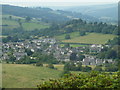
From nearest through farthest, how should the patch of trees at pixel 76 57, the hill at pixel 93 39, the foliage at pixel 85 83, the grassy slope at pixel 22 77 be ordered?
1. the foliage at pixel 85 83
2. the grassy slope at pixel 22 77
3. the patch of trees at pixel 76 57
4. the hill at pixel 93 39

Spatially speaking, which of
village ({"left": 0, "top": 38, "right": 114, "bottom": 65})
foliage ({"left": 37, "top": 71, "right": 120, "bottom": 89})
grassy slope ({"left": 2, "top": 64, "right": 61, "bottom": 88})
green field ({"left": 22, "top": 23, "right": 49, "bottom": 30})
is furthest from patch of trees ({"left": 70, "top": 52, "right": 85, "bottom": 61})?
green field ({"left": 22, "top": 23, "right": 49, "bottom": 30})

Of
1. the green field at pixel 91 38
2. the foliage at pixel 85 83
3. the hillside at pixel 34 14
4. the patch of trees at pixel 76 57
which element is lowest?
the patch of trees at pixel 76 57

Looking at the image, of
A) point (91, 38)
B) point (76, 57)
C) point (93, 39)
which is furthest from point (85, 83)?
point (91, 38)

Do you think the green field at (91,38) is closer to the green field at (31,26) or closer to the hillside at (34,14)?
the green field at (31,26)

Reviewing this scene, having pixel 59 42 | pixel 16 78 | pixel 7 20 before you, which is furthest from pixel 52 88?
pixel 7 20

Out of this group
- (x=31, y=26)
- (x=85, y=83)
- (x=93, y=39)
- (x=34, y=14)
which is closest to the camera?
(x=85, y=83)

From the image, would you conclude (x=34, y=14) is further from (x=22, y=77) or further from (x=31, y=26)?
(x=22, y=77)

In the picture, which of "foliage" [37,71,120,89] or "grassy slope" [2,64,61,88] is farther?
"grassy slope" [2,64,61,88]

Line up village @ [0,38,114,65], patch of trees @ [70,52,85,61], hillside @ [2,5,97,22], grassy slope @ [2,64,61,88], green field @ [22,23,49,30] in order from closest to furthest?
grassy slope @ [2,64,61,88] < village @ [0,38,114,65] < patch of trees @ [70,52,85,61] < green field @ [22,23,49,30] < hillside @ [2,5,97,22]

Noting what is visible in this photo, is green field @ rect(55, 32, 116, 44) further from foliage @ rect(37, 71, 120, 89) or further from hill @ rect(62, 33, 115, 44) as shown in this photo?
foliage @ rect(37, 71, 120, 89)

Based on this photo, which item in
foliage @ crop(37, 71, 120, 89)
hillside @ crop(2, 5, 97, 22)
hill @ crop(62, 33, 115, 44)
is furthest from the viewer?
hillside @ crop(2, 5, 97, 22)

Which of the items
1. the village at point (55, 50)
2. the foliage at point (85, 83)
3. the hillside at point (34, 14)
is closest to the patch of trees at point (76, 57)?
the village at point (55, 50)

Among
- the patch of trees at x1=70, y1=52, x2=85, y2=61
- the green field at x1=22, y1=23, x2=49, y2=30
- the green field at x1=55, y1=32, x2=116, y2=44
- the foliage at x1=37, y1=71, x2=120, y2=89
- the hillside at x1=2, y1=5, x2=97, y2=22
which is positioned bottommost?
the patch of trees at x1=70, y1=52, x2=85, y2=61

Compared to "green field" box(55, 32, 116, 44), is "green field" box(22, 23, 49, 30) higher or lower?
higher
